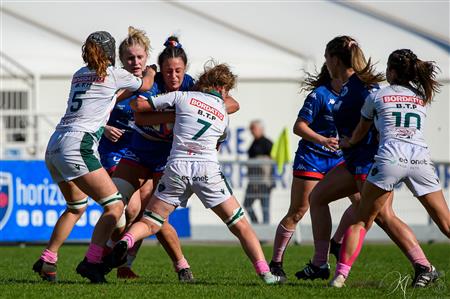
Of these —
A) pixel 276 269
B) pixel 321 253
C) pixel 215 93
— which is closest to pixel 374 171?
pixel 215 93

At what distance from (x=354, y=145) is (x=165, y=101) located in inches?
61.0

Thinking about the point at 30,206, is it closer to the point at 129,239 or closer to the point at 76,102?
the point at 76,102

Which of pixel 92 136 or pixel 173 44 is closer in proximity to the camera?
pixel 92 136

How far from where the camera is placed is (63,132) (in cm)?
865

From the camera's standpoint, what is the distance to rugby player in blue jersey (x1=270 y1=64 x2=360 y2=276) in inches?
374

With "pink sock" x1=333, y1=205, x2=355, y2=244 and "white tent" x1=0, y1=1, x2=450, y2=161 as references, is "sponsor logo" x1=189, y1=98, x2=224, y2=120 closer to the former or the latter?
"pink sock" x1=333, y1=205, x2=355, y2=244

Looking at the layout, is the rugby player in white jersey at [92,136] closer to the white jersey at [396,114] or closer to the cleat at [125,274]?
the cleat at [125,274]

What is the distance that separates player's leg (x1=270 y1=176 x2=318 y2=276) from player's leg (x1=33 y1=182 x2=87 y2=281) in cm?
188

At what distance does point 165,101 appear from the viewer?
8.54 meters

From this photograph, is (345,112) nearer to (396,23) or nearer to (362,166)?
(362,166)

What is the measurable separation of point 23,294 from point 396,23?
16437 millimetres

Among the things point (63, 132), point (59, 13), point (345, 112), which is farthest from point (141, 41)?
point (59, 13)

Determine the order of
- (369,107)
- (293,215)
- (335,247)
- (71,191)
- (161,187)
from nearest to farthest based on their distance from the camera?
(369,107) < (161,187) < (71,191) < (293,215) < (335,247)

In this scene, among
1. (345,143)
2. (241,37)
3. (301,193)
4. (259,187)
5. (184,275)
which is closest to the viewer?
(345,143)
